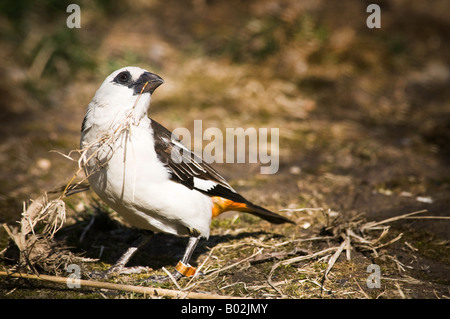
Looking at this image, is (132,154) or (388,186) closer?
(132,154)

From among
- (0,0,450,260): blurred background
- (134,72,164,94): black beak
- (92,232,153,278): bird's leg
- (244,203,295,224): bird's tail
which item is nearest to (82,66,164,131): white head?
(134,72,164,94): black beak

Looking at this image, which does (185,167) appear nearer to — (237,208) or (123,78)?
(237,208)

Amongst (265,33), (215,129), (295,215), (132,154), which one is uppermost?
(265,33)

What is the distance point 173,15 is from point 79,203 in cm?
642

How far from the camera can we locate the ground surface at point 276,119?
394 cm

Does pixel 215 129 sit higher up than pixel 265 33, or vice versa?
pixel 265 33

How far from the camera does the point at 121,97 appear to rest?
3.50 meters

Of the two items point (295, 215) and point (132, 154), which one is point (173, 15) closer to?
point (295, 215)

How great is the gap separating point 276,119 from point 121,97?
443 centimetres

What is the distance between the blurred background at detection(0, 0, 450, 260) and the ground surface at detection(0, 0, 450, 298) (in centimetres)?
3

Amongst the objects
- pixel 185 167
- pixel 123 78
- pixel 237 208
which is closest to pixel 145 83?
pixel 123 78
